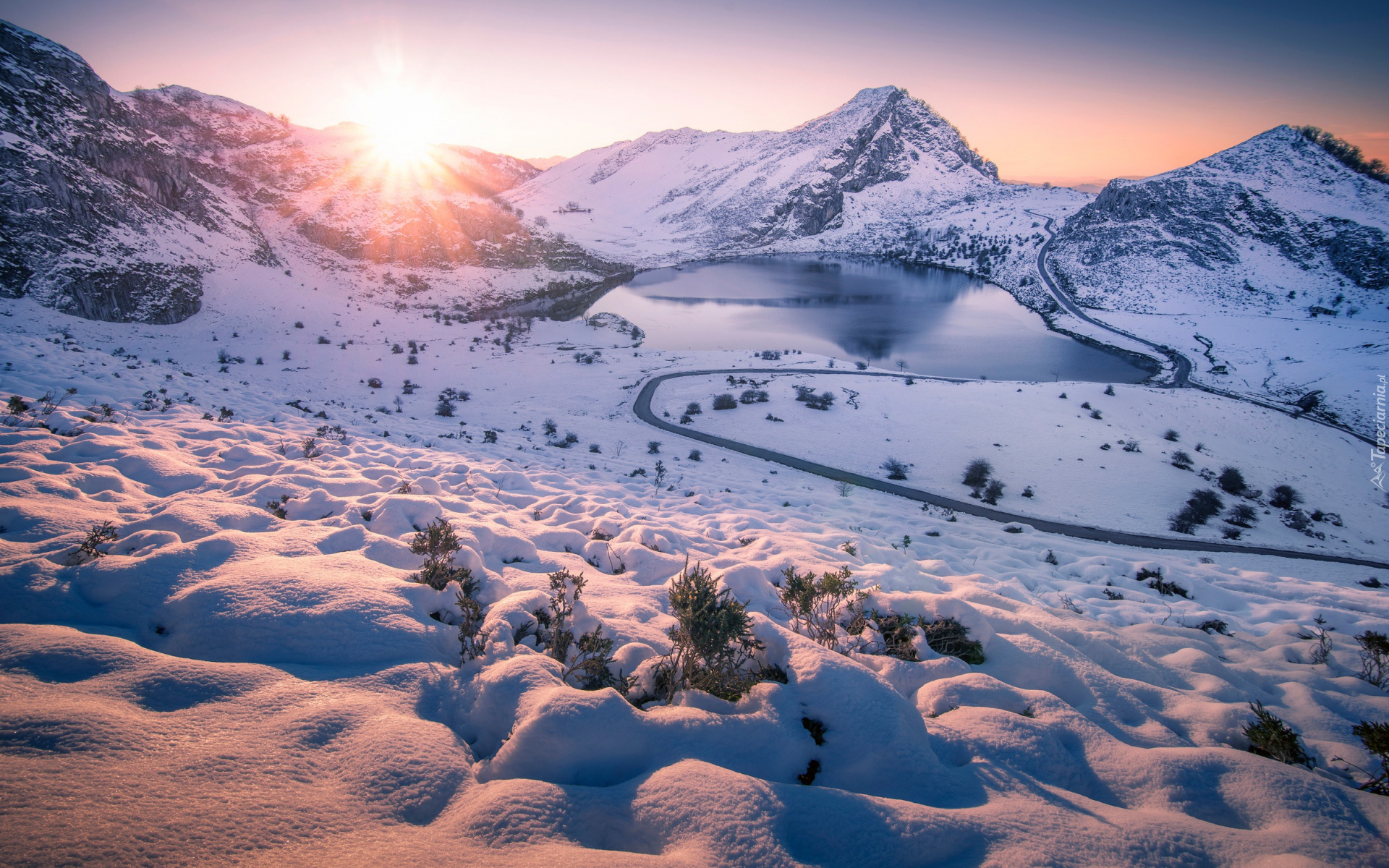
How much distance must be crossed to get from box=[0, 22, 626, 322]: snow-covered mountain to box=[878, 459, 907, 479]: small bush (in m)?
32.3

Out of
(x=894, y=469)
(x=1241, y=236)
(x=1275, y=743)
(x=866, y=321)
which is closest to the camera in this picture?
(x=1275, y=743)

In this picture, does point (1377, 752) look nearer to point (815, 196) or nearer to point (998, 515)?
point (998, 515)

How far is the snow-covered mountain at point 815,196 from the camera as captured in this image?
92375 mm

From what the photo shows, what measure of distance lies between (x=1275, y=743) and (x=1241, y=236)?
85.0m

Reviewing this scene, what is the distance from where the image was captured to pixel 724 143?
15662cm

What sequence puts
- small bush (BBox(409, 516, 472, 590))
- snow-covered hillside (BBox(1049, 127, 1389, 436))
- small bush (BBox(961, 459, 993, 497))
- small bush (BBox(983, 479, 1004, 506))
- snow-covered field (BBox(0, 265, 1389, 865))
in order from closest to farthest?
1. snow-covered field (BBox(0, 265, 1389, 865))
2. small bush (BBox(409, 516, 472, 590))
3. small bush (BBox(983, 479, 1004, 506))
4. small bush (BBox(961, 459, 993, 497))
5. snow-covered hillside (BBox(1049, 127, 1389, 436))

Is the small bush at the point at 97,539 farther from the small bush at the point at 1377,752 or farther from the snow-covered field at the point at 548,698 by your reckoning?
the small bush at the point at 1377,752

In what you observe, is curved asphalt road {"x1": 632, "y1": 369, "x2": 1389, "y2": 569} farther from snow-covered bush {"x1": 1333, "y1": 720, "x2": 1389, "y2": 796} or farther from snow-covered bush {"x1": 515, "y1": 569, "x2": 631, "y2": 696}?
snow-covered bush {"x1": 515, "y1": 569, "x2": 631, "y2": 696}

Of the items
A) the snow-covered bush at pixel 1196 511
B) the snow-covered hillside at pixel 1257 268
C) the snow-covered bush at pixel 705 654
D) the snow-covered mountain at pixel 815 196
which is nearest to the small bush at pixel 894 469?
the snow-covered bush at pixel 1196 511

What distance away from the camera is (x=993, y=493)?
51.1 ft

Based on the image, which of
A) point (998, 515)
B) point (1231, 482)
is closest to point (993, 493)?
point (998, 515)

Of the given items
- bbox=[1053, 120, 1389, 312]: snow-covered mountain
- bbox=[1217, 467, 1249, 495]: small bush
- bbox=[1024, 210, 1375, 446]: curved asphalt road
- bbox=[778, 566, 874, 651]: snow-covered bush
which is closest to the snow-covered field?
bbox=[778, 566, 874, 651]: snow-covered bush

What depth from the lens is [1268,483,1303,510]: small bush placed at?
17.0 metres

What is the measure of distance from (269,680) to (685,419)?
60.5 ft
